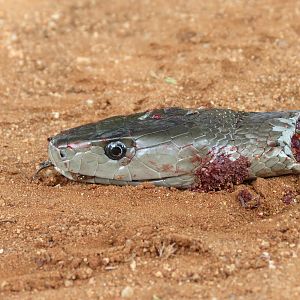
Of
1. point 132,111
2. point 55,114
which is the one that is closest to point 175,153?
point 132,111

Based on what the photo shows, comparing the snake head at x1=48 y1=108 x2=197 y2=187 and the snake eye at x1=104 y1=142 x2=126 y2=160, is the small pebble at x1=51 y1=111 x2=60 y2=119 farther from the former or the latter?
the snake eye at x1=104 y1=142 x2=126 y2=160

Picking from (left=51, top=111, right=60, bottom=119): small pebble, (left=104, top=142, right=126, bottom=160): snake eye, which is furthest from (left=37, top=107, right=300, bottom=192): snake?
(left=51, top=111, right=60, bottom=119): small pebble

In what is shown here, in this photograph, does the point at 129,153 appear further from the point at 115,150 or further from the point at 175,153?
the point at 175,153

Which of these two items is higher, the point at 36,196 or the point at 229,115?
the point at 229,115

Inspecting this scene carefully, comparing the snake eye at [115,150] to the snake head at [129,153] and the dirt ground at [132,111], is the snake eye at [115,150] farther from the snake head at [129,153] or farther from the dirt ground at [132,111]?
the dirt ground at [132,111]

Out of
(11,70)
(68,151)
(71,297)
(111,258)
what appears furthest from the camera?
(11,70)

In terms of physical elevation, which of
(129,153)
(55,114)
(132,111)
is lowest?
(55,114)

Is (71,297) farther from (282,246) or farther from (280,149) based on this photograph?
(280,149)

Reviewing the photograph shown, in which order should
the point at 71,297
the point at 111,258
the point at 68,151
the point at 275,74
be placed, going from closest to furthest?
the point at 71,297 → the point at 111,258 → the point at 68,151 → the point at 275,74

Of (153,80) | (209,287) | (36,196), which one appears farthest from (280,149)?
(153,80)
